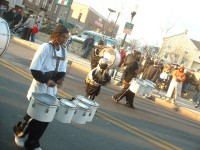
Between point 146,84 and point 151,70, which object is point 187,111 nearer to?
point 151,70

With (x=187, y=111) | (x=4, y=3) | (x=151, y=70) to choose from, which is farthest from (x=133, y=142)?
(x=4, y=3)

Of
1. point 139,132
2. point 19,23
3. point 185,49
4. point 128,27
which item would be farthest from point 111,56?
point 185,49

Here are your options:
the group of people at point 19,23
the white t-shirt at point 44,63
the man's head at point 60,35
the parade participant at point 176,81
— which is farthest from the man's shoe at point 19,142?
the group of people at point 19,23

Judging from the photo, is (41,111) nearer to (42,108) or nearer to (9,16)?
(42,108)

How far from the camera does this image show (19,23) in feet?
85.0

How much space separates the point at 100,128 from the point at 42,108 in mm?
3455

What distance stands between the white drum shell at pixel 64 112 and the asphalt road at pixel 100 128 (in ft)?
3.31

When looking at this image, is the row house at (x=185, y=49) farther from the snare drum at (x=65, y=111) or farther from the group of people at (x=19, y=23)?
the snare drum at (x=65, y=111)

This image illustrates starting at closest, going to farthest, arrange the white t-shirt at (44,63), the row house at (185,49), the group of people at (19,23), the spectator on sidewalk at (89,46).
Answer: the white t-shirt at (44,63) < the group of people at (19,23) < the spectator on sidewalk at (89,46) < the row house at (185,49)

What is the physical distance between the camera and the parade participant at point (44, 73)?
5.19 metres

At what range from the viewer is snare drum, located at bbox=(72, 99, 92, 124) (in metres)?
5.21

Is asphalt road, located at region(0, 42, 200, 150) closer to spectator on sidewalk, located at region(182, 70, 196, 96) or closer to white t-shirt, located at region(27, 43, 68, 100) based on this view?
white t-shirt, located at region(27, 43, 68, 100)

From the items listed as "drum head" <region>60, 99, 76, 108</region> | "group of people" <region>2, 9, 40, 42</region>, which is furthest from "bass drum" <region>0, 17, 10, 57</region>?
"group of people" <region>2, 9, 40, 42</region>

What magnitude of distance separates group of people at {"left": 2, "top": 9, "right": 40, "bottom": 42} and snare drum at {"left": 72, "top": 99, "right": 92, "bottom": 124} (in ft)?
68.3
